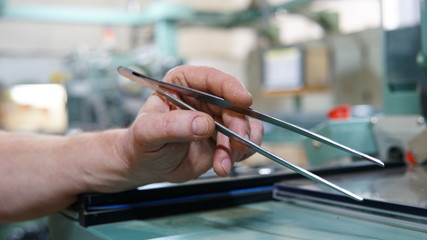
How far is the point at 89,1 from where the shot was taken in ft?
15.3

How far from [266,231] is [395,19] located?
687 mm

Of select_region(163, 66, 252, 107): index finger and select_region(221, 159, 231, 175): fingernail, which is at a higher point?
select_region(163, 66, 252, 107): index finger

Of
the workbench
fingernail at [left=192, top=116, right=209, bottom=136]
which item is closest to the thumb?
fingernail at [left=192, top=116, right=209, bottom=136]

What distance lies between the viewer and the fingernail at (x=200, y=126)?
0.48 m

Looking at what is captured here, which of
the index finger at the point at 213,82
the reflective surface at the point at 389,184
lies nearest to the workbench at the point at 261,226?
the reflective surface at the point at 389,184

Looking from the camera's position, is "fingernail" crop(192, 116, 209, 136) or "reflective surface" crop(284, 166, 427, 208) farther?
"reflective surface" crop(284, 166, 427, 208)

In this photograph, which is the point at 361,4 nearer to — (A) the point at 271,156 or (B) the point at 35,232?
(B) the point at 35,232

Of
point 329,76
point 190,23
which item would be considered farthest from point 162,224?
point 190,23

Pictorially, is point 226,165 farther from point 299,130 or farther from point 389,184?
point 389,184

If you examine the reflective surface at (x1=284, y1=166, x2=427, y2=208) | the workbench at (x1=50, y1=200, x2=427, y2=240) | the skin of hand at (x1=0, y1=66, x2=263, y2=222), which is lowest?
the workbench at (x1=50, y1=200, x2=427, y2=240)

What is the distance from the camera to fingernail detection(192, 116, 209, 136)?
0.48 metres

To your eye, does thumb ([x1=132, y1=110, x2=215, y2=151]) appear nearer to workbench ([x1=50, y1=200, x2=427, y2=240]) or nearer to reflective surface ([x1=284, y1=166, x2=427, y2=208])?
workbench ([x1=50, y1=200, x2=427, y2=240])

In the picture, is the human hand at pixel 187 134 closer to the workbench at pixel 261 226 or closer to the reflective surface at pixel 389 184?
the workbench at pixel 261 226

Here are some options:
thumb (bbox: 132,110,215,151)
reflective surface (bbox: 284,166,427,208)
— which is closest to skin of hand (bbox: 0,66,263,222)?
thumb (bbox: 132,110,215,151)
